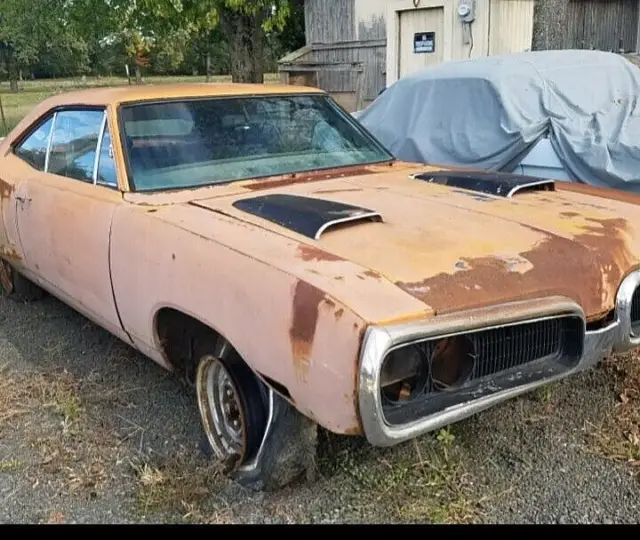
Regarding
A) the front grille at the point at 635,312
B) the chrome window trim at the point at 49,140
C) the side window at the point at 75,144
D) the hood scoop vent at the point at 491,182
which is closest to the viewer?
the front grille at the point at 635,312

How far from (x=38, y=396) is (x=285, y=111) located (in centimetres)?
198

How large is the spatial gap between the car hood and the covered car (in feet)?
9.23

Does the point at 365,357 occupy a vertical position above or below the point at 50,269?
above

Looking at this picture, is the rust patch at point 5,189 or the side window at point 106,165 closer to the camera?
the side window at point 106,165

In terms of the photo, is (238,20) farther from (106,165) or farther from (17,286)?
(106,165)

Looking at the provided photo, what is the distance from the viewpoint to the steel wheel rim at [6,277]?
5.22 metres

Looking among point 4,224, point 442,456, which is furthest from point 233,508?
point 4,224

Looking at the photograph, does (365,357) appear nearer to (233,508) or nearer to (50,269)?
(233,508)

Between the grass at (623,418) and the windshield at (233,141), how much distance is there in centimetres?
167

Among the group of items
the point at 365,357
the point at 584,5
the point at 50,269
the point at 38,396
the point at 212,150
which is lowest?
the point at 38,396

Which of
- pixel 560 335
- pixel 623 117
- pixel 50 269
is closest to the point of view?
pixel 560 335

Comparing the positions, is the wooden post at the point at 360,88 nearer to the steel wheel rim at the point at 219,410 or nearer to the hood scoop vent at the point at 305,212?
the hood scoop vent at the point at 305,212

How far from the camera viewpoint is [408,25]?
1314 centimetres

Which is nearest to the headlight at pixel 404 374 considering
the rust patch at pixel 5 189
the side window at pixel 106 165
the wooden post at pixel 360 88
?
the side window at pixel 106 165
